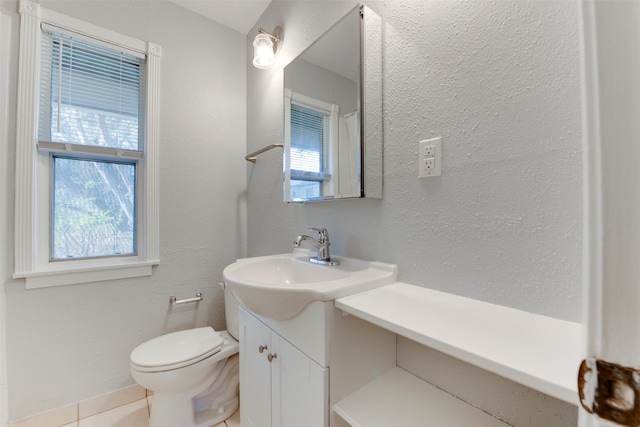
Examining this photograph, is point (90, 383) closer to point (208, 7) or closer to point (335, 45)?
point (335, 45)

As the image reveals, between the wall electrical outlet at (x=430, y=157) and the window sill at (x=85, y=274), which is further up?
the wall electrical outlet at (x=430, y=157)

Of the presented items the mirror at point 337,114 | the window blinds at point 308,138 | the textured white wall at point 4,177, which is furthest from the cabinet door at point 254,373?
the textured white wall at point 4,177

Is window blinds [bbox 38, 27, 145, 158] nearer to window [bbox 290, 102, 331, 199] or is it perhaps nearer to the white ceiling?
the white ceiling

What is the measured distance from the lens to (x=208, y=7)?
5.28 feet

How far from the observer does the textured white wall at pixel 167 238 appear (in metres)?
1.23

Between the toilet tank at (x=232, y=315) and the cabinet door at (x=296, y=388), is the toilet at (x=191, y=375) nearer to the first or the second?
the toilet tank at (x=232, y=315)

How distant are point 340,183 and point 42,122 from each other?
4.99 ft

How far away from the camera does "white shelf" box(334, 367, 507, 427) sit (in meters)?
0.64

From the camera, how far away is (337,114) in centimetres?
108

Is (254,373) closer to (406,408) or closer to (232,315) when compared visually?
(232,315)

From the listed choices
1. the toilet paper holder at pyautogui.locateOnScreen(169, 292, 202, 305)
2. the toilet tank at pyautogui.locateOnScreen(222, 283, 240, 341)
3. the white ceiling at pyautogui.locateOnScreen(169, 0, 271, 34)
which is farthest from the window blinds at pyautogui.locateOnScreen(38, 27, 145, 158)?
the toilet tank at pyautogui.locateOnScreen(222, 283, 240, 341)

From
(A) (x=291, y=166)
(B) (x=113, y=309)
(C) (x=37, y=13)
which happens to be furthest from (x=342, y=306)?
(C) (x=37, y=13)

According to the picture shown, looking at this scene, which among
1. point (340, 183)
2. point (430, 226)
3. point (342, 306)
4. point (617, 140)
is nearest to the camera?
point (617, 140)

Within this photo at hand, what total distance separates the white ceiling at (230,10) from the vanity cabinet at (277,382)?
5.96 ft
